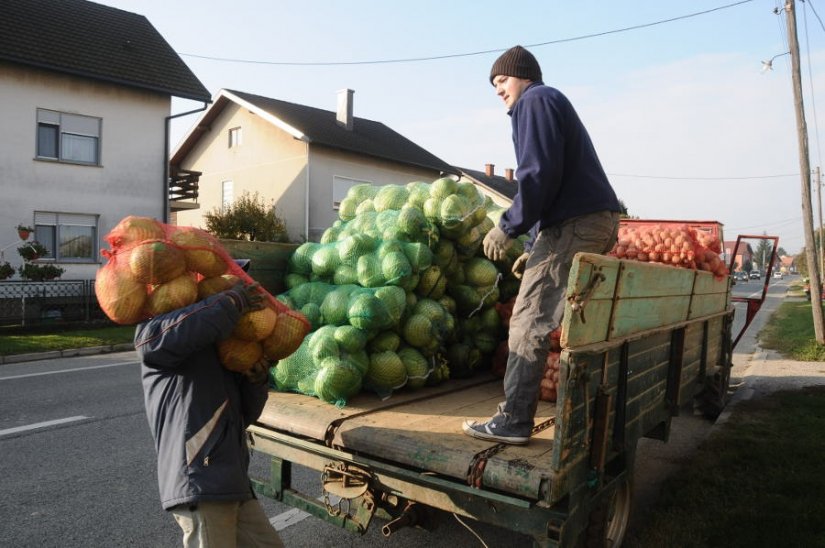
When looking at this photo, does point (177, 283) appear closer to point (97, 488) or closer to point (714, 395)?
point (97, 488)

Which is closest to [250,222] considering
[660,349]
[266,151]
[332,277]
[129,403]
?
[266,151]

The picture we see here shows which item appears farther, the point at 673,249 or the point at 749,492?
the point at 673,249

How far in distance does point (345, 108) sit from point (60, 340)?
60.0ft

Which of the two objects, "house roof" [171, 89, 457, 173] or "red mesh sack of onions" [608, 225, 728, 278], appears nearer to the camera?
"red mesh sack of onions" [608, 225, 728, 278]

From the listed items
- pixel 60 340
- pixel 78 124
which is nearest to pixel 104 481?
pixel 60 340

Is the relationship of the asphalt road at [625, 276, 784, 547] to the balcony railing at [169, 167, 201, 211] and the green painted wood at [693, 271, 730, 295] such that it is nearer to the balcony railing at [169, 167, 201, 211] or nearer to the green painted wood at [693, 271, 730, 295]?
the green painted wood at [693, 271, 730, 295]

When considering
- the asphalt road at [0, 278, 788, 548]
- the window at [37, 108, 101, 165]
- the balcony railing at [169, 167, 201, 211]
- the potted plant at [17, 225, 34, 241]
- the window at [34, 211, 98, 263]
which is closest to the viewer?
the asphalt road at [0, 278, 788, 548]

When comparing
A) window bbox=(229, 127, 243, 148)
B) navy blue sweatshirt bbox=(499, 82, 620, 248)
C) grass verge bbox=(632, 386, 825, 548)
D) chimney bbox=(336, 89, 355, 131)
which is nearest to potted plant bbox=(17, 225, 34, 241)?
window bbox=(229, 127, 243, 148)

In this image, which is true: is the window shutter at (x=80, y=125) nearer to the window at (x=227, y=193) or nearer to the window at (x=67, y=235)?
the window at (x=67, y=235)

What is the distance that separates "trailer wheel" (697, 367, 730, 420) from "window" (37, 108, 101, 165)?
17359 millimetres

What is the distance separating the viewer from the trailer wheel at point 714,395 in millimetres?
6418

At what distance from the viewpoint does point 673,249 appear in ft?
18.7

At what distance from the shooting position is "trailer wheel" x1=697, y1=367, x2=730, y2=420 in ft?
21.1

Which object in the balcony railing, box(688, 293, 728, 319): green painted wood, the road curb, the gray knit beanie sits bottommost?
the road curb
